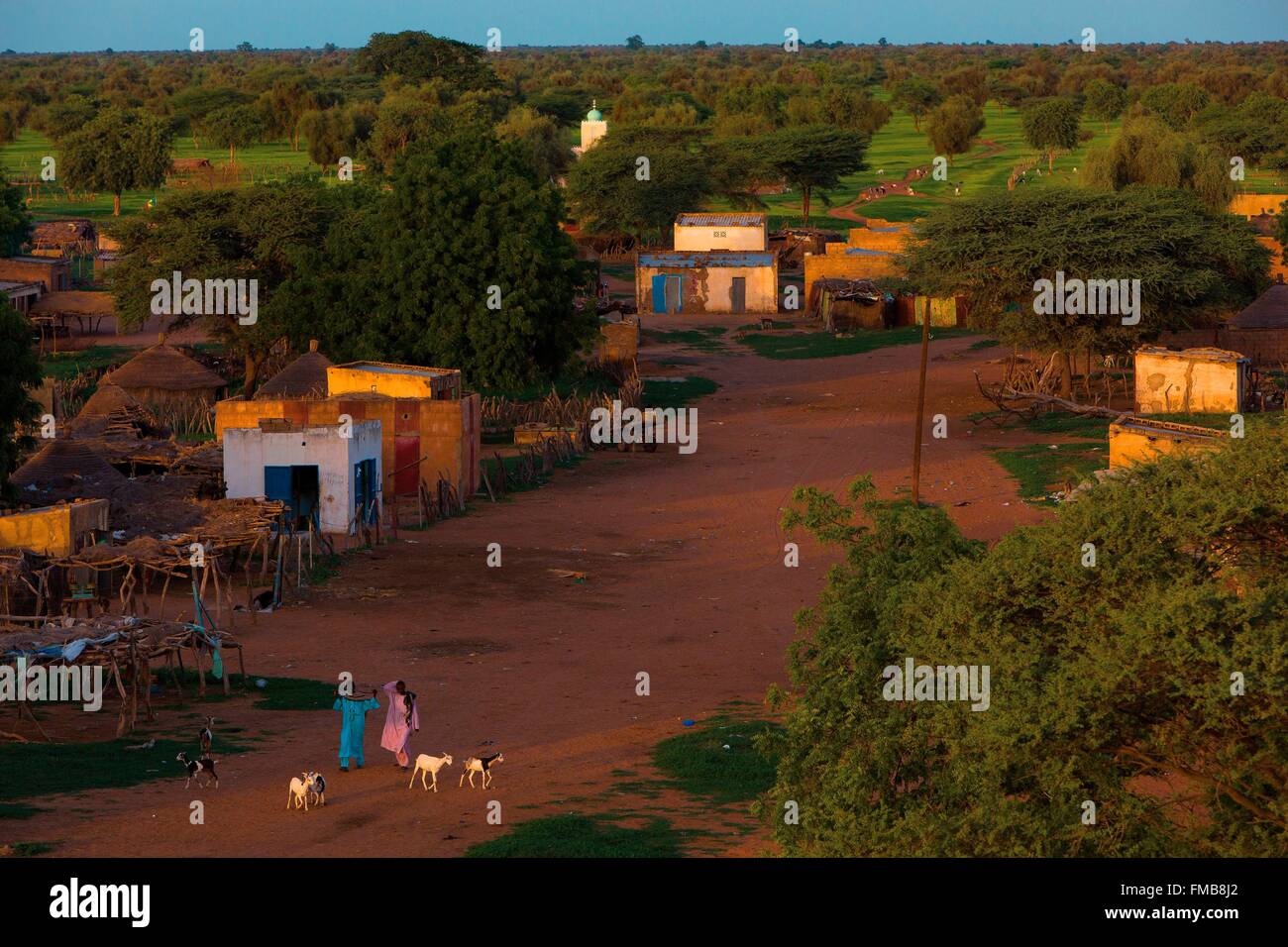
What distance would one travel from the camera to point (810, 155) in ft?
272

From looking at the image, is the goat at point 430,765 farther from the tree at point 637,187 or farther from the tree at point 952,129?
the tree at point 952,129

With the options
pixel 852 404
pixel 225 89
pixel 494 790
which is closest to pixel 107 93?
pixel 225 89

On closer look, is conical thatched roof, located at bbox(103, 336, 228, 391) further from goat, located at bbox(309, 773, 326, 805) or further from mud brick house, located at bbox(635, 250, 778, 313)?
goat, located at bbox(309, 773, 326, 805)

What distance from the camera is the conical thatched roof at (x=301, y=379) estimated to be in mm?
38625

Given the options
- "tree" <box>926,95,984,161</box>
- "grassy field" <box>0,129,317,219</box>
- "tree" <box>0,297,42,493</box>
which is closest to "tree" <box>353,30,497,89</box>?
"grassy field" <box>0,129,317,219</box>

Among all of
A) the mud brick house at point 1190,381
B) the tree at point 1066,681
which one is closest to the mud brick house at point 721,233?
the mud brick house at point 1190,381

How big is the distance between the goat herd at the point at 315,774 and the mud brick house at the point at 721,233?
49.0m

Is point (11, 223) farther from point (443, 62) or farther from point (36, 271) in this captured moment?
point (443, 62)

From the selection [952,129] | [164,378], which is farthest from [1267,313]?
[952,129]

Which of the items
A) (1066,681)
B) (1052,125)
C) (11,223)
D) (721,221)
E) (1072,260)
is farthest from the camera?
(1052,125)

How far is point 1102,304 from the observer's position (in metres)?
42.4

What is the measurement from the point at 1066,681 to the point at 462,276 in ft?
99.2

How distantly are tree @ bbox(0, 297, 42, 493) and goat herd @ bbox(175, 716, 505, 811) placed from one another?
35.9 feet
